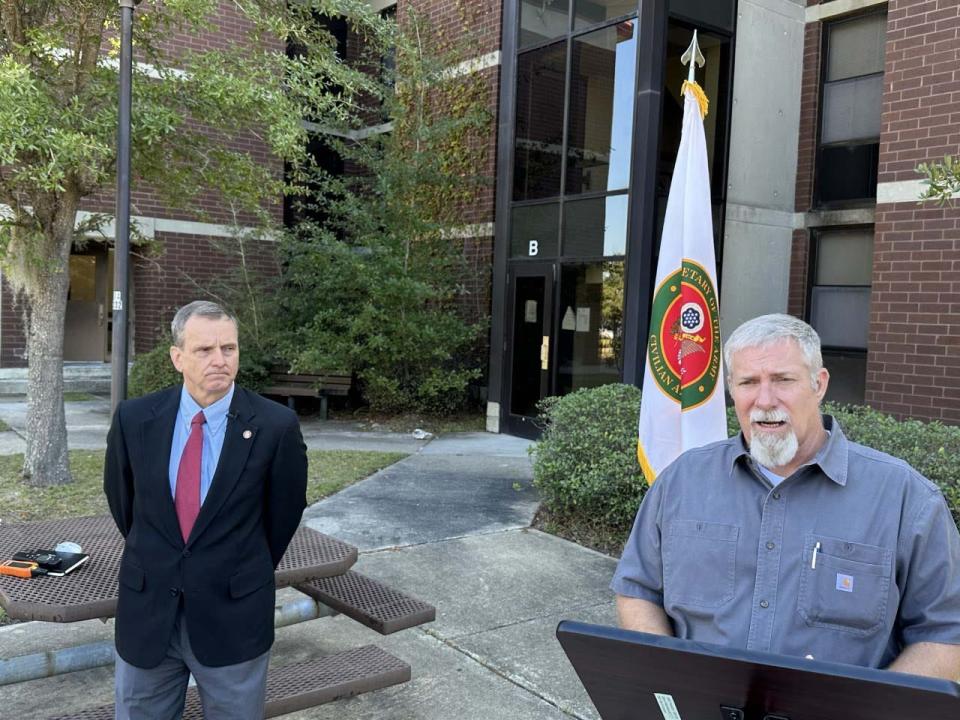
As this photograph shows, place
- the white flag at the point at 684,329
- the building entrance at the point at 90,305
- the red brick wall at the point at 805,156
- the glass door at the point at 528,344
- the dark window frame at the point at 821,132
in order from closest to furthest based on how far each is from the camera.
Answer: the white flag at the point at 684,329 → the dark window frame at the point at 821,132 → the red brick wall at the point at 805,156 → the glass door at the point at 528,344 → the building entrance at the point at 90,305

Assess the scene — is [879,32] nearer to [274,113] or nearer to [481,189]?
[481,189]

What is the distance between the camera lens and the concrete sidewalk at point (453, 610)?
3932 millimetres

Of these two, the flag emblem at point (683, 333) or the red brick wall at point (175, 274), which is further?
the red brick wall at point (175, 274)

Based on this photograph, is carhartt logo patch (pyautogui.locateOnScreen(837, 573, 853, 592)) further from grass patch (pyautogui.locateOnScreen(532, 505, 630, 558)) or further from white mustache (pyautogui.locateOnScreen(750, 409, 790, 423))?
grass patch (pyautogui.locateOnScreen(532, 505, 630, 558))

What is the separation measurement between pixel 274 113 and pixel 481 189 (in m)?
6.31

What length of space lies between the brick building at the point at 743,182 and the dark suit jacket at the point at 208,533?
7.54m

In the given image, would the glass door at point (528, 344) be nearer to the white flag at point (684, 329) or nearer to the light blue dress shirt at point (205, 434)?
the white flag at point (684, 329)

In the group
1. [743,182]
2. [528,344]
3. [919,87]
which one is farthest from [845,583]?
[528,344]

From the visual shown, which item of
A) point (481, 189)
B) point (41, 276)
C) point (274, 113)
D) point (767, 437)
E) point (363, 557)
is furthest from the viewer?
point (481, 189)

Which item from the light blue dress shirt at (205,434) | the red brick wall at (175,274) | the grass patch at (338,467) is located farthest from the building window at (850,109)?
the light blue dress shirt at (205,434)

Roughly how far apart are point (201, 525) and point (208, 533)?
0.03 m

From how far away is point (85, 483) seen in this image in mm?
7684

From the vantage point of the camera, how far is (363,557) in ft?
19.7

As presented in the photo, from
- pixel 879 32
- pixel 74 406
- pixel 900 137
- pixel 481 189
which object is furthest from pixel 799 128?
pixel 74 406
